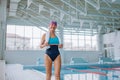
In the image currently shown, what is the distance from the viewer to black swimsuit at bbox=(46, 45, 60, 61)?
2.50 meters

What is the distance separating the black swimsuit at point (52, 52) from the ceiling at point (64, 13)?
7942mm

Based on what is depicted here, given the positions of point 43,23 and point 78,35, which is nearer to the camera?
point 43,23

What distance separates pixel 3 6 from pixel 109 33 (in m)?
13.7

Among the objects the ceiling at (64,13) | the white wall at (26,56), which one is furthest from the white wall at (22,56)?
the ceiling at (64,13)

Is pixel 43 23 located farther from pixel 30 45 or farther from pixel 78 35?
pixel 78 35

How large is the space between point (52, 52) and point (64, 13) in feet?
32.7

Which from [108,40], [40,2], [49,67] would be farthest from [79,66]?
[49,67]

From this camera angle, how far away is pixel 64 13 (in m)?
12.3

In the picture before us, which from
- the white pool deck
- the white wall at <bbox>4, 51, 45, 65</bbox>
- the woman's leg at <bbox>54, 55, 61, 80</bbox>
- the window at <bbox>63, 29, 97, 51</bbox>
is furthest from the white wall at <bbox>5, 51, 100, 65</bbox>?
the woman's leg at <bbox>54, 55, 61, 80</bbox>

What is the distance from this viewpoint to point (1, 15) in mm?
8203

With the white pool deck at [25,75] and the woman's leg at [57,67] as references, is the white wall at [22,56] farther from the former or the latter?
the woman's leg at [57,67]

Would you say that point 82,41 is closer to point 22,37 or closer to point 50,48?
point 22,37

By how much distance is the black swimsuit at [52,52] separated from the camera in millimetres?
2505

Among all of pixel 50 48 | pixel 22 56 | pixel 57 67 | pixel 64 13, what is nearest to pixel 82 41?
pixel 22 56
